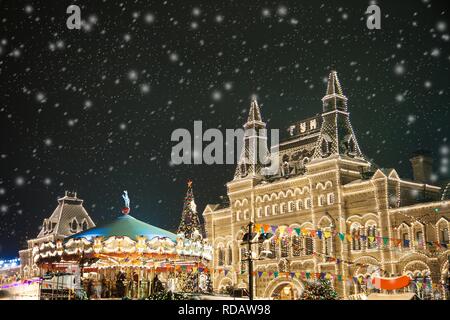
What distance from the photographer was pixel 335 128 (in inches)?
1762

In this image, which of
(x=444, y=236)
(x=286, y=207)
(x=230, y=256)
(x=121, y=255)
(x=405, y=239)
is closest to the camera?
(x=121, y=255)

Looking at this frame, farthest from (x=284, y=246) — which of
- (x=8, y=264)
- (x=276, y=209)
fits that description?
(x=8, y=264)

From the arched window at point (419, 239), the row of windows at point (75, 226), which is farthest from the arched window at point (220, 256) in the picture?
the row of windows at point (75, 226)

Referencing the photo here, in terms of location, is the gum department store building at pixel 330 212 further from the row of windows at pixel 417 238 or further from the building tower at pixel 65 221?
the building tower at pixel 65 221

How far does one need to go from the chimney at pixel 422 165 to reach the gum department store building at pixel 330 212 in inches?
3.0

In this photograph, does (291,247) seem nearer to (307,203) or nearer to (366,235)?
(307,203)

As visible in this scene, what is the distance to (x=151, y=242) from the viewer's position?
27938 millimetres

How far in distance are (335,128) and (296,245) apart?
9.73m

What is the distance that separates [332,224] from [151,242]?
59.9 feet

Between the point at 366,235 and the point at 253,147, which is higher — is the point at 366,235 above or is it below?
below

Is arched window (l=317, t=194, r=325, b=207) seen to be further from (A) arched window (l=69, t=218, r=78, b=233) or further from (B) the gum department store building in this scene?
(A) arched window (l=69, t=218, r=78, b=233)

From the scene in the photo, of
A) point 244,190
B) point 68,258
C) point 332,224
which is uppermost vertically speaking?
point 244,190
